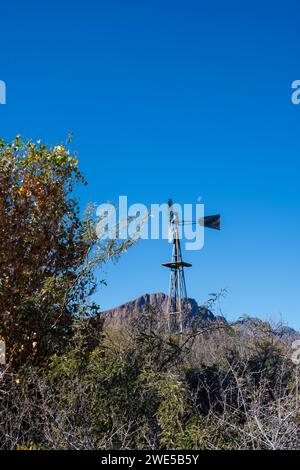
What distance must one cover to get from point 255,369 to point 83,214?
514 cm

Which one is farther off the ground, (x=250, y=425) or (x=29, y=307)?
(x=29, y=307)

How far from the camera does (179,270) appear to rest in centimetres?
3077

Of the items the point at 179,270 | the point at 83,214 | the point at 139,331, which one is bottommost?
the point at 139,331

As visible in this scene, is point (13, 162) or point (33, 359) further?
point (13, 162)

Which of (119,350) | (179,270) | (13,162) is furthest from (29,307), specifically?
(179,270)

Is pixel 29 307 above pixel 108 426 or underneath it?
above

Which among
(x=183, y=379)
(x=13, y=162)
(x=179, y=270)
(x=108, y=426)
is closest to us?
(x=108, y=426)

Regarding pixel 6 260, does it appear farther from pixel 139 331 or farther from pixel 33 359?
pixel 139 331

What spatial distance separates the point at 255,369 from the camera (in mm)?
12672
